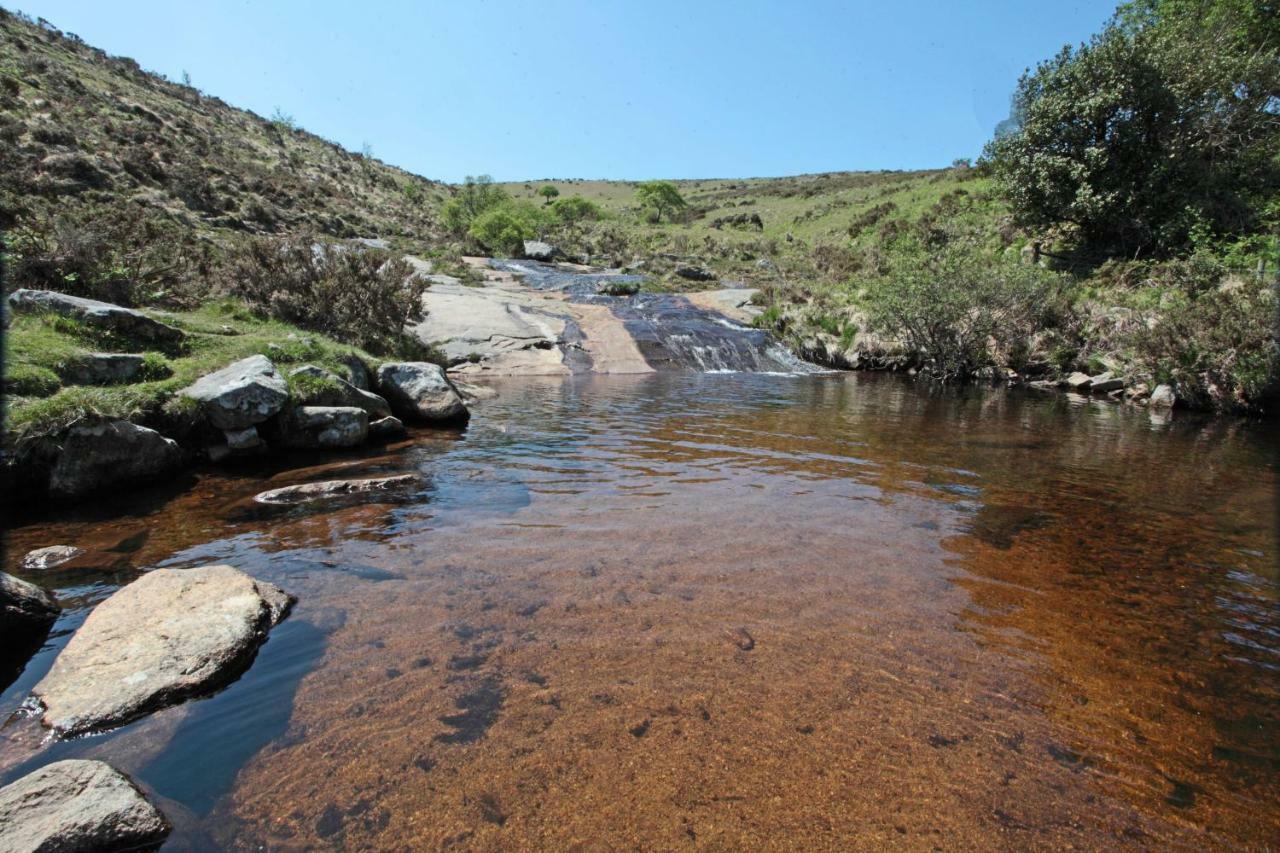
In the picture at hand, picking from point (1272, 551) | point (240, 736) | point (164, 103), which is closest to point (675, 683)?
point (240, 736)

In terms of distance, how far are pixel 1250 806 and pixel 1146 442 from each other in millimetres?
11213

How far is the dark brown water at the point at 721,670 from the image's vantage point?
9.11 feet

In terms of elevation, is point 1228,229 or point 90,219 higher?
point 1228,229

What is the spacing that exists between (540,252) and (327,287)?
32.9 meters

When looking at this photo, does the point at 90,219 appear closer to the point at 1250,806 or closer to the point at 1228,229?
the point at 1250,806

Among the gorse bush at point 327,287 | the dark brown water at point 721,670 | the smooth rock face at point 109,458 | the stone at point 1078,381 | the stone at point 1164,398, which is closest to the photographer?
the dark brown water at point 721,670

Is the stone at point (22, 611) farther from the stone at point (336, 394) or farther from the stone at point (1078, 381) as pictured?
the stone at point (1078, 381)

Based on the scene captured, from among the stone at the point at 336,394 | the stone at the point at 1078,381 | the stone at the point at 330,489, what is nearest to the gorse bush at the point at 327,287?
the stone at the point at 336,394

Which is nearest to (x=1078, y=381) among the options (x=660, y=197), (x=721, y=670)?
(x=721, y=670)

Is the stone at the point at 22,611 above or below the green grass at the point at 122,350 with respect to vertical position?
below

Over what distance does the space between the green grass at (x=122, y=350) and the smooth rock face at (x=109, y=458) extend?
0.20 m

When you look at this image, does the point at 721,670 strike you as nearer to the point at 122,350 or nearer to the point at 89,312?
the point at 122,350

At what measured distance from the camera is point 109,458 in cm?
675

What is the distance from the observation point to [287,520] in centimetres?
634
